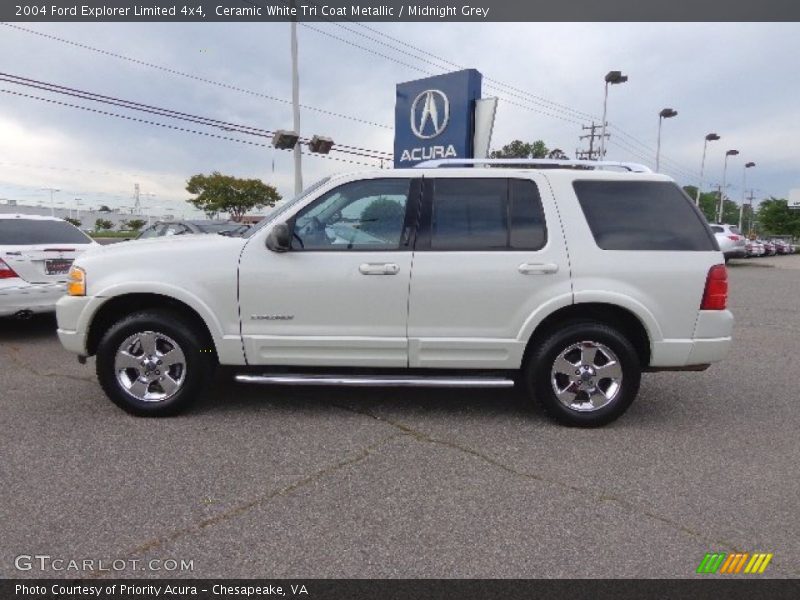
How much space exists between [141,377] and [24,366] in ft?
7.49

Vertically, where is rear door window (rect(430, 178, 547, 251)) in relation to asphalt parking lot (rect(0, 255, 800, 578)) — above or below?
above

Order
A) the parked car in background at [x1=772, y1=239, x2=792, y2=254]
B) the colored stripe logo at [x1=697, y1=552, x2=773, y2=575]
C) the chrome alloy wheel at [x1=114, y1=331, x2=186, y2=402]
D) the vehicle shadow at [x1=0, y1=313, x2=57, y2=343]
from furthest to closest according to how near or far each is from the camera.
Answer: the parked car in background at [x1=772, y1=239, x2=792, y2=254]
the vehicle shadow at [x1=0, y1=313, x2=57, y2=343]
the chrome alloy wheel at [x1=114, y1=331, x2=186, y2=402]
the colored stripe logo at [x1=697, y1=552, x2=773, y2=575]

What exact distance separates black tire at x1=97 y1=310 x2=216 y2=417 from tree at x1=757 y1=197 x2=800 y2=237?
7680cm

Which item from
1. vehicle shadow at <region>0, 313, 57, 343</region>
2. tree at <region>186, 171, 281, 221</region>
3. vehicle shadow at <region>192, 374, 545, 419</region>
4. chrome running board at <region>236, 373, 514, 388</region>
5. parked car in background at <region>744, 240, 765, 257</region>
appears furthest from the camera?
tree at <region>186, 171, 281, 221</region>

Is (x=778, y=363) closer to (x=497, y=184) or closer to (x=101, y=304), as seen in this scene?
(x=497, y=184)

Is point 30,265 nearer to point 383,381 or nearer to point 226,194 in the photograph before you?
point 383,381

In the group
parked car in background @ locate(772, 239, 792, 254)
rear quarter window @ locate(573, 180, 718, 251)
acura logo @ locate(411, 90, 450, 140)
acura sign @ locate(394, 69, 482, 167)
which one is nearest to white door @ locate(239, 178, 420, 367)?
rear quarter window @ locate(573, 180, 718, 251)

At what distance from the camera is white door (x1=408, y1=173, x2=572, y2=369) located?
3.53 meters

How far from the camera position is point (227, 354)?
3.72 metres

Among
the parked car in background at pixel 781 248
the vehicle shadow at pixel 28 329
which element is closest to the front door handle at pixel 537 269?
the vehicle shadow at pixel 28 329

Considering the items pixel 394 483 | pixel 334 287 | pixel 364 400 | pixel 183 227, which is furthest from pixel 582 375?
pixel 183 227
